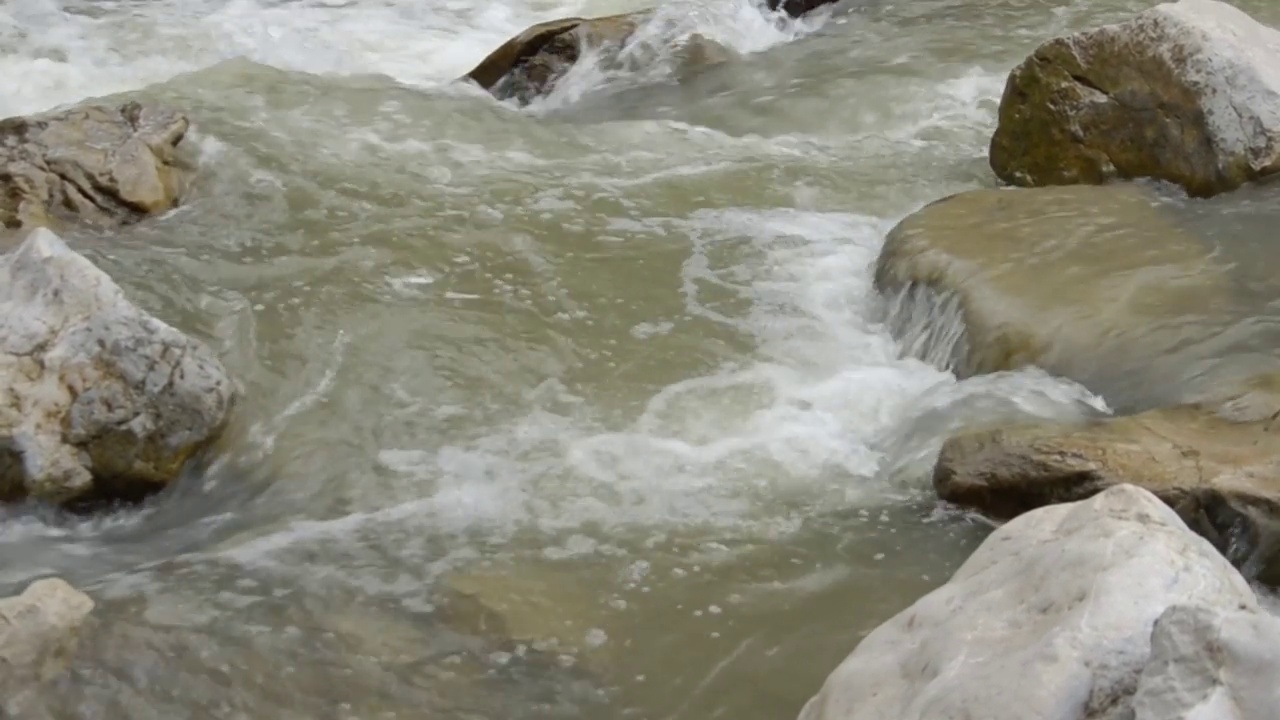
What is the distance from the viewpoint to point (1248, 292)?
5371 millimetres

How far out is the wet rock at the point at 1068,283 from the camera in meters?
5.09

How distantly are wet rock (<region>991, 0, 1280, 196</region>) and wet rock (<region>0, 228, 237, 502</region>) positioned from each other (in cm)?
423

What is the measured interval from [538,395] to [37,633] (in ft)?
7.25

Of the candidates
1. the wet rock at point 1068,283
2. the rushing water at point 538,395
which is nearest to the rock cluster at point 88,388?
the rushing water at point 538,395

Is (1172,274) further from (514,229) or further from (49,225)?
(49,225)

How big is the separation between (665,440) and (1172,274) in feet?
7.10

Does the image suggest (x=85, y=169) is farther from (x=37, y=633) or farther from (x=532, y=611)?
(x=532, y=611)

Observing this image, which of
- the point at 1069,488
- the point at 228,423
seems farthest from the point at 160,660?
the point at 1069,488

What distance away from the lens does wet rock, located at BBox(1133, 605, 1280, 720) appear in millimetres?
2230

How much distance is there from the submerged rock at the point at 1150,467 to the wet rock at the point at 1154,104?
7.58ft

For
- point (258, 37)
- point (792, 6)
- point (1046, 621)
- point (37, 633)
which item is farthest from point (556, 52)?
point (1046, 621)

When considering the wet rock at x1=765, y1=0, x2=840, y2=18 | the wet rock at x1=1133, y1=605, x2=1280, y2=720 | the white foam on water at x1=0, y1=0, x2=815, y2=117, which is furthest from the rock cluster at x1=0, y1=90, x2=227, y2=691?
the wet rock at x1=765, y1=0, x2=840, y2=18

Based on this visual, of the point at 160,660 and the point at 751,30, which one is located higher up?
the point at 751,30

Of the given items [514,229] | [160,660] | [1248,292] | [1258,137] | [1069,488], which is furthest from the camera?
[514,229]
